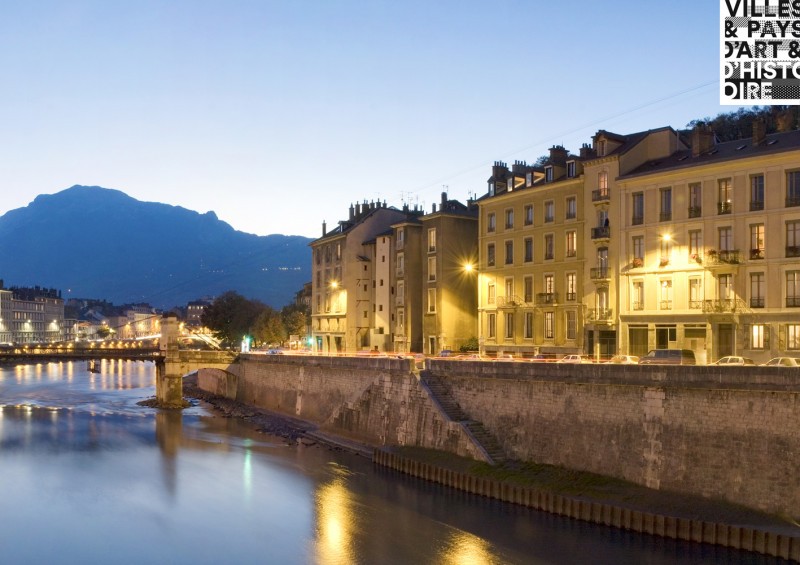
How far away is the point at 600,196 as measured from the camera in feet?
179

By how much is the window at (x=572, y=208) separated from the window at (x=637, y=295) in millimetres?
7749

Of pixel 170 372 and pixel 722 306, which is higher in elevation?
pixel 722 306

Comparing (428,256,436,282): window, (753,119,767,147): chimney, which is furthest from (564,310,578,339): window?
(428,256,436,282): window

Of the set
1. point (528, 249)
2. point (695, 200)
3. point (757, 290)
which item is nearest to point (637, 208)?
point (695, 200)

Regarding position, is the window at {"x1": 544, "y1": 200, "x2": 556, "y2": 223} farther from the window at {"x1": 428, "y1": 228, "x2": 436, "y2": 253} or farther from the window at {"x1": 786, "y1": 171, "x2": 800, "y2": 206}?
the window at {"x1": 786, "y1": 171, "x2": 800, "y2": 206}

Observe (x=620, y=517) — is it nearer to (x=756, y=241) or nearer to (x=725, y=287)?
(x=725, y=287)

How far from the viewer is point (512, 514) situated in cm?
3494

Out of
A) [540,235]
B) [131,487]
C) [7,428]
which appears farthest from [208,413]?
[540,235]

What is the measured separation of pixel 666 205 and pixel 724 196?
13.5 ft

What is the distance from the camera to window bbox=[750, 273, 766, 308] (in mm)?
45000

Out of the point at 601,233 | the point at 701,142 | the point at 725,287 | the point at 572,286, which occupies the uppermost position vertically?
the point at 701,142

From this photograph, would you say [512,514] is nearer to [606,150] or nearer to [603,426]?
[603,426]

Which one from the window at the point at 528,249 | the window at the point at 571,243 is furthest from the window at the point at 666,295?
the window at the point at 528,249

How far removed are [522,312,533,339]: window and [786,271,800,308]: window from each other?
20.7 metres
